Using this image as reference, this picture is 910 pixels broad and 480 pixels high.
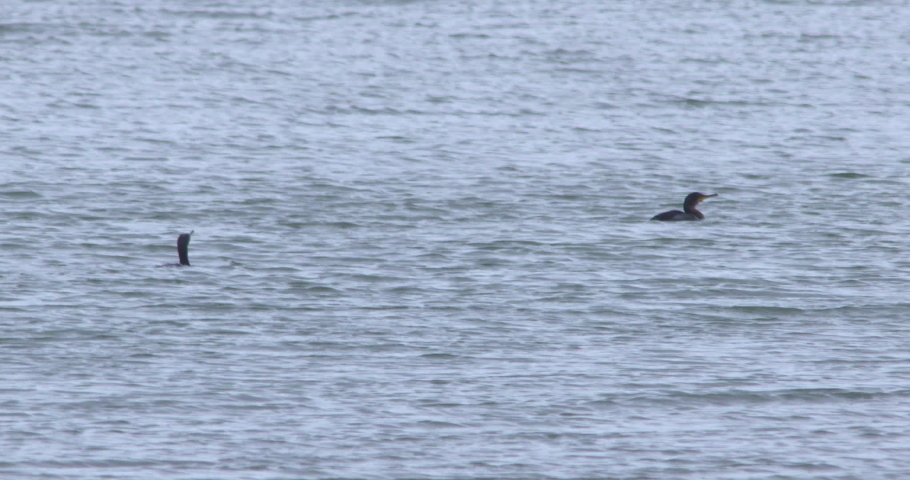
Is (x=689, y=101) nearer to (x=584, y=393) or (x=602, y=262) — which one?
(x=602, y=262)

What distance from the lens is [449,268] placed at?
55.4 feet

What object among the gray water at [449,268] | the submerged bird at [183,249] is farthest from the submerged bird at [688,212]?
the submerged bird at [183,249]

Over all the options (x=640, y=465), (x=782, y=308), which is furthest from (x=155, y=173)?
(x=640, y=465)

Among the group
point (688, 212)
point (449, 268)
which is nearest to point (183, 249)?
point (449, 268)

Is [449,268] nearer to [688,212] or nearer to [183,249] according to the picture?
[183,249]

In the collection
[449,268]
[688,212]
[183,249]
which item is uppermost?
[183,249]

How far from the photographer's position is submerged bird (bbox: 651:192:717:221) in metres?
20.1

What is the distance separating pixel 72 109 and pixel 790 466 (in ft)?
69.8

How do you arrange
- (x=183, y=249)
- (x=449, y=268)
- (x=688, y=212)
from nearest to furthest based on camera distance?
(x=183, y=249) < (x=449, y=268) < (x=688, y=212)

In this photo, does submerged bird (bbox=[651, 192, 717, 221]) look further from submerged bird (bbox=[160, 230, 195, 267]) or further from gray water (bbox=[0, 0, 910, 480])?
submerged bird (bbox=[160, 230, 195, 267])

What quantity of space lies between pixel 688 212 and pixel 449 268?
4.63 meters

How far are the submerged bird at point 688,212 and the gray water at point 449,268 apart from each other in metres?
0.23

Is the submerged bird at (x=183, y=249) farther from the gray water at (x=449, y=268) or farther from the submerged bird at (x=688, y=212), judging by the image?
the submerged bird at (x=688, y=212)

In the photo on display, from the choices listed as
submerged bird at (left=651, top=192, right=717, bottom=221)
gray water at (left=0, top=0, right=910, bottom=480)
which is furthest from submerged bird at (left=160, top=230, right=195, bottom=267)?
submerged bird at (left=651, top=192, right=717, bottom=221)
